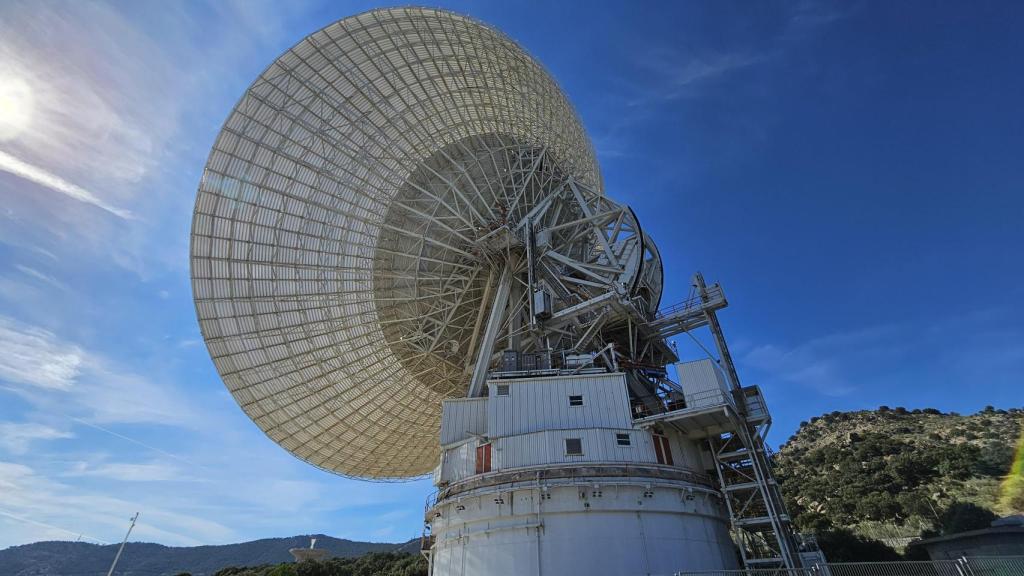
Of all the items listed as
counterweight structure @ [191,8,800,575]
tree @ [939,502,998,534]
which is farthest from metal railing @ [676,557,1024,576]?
tree @ [939,502,998,534]

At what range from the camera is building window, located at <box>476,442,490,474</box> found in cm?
2369

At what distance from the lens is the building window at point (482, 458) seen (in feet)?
77.7

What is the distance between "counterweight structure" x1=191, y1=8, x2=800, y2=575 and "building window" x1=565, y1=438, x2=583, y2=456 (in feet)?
0.32

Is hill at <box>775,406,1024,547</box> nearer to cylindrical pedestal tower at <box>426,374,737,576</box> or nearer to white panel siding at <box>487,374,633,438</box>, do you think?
cylindrical pedestal tower at <box>426,374,737,576</box>

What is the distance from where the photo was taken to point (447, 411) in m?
27.2

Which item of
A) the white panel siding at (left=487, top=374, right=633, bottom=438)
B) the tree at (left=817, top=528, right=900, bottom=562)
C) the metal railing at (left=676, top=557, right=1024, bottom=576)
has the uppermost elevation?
the white panel siding at (left=487, top=374, right=633, bottom=438)

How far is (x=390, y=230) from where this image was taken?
34.2m

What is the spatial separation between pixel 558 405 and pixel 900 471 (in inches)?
2716

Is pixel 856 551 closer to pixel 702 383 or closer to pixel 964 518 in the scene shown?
pixel 964 518

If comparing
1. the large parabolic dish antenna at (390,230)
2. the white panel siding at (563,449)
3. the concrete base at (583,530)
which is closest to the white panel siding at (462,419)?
the large parabolic dish antenna at (390,230)

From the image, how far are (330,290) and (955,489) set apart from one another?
243ft

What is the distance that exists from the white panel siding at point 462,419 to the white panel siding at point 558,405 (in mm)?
1771

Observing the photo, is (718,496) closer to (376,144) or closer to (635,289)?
(635,289)

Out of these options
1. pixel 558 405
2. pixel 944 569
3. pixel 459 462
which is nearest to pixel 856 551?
pixel 944 569
